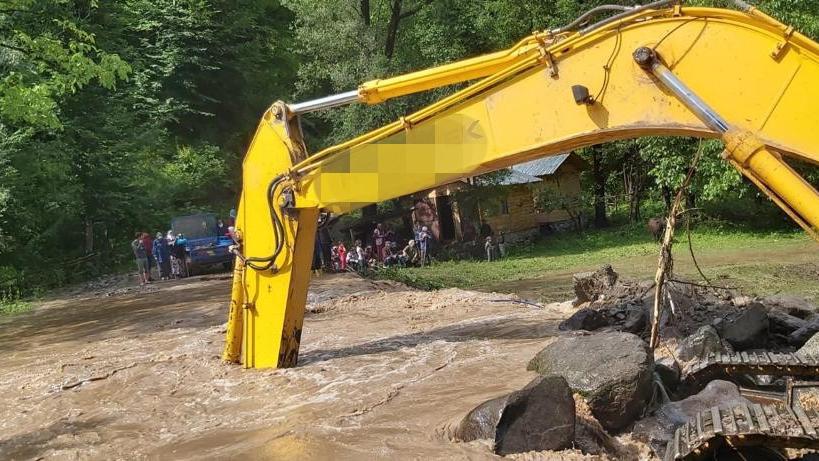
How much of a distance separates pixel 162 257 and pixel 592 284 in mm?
16128

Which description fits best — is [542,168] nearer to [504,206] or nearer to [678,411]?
[504,206]

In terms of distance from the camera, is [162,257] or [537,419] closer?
[537,419]

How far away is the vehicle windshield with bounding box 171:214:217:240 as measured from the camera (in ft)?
79.5

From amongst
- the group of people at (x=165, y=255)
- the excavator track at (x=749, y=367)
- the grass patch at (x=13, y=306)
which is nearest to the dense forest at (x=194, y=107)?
the grass patch at (x=13, y=306)

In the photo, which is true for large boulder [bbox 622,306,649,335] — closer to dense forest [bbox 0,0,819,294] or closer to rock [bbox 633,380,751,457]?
rock [bbox 633,380,751,457]

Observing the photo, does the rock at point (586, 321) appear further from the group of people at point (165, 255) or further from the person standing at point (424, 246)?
the group of people at point (165, 255)

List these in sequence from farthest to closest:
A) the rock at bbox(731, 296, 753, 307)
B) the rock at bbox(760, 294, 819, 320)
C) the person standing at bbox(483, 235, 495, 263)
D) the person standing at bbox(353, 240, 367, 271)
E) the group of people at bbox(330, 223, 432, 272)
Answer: the person standing at bbox(483, 235, 495, 263), the group of people at bbox(330, 223, 432, 272), the person standing at bbox(353, 240, 367, 271), the rock at bbox(731, 296, 753, 307), the rock at bbox(760, 294, 819, 320)

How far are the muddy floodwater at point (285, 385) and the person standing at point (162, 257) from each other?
9.86m

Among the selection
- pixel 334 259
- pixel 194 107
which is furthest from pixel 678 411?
pixel 194 107

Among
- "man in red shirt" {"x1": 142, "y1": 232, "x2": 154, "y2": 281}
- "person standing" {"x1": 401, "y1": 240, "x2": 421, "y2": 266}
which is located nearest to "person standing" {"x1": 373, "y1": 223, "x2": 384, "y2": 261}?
"person standing" {"x1": 401, "y1": 240, "x2": 421, "y2": 266}

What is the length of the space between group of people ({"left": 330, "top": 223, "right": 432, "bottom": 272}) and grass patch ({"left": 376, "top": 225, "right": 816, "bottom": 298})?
828mm

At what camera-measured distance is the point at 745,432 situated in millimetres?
3639

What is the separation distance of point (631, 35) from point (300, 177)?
367 cm

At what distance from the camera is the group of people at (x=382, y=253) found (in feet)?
71.2
